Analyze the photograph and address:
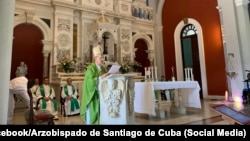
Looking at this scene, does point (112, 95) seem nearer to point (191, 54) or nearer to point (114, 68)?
point (114, 68)

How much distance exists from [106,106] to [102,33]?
6.33 meters

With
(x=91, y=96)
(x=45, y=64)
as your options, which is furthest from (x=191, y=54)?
(x=91, y=96)

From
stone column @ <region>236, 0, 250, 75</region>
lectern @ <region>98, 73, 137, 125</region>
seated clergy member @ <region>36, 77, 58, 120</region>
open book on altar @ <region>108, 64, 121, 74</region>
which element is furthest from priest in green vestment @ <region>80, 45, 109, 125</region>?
stone column @ <region>236, 0, 250, 75</region>

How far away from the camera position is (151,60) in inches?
464

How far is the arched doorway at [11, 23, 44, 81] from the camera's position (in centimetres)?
901

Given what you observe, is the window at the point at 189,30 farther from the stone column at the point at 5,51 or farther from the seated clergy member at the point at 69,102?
the stone column at the point at 5,51

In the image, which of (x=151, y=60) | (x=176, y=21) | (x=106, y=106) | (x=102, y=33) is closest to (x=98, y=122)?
(x=106, y=106)

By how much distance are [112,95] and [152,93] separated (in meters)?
1.66

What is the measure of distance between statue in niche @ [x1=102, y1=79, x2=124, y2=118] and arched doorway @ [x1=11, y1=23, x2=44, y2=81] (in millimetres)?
7062

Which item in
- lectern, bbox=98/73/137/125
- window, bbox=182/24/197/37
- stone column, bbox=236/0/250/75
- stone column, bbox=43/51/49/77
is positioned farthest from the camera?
window, bbox=182/24/197/37

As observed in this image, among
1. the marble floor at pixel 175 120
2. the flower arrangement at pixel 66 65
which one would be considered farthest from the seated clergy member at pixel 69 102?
the flower arrangement at pixel 66 65

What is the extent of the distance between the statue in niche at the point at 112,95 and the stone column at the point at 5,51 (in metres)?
1.49

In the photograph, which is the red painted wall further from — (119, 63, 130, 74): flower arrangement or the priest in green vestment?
the priest in green vestment

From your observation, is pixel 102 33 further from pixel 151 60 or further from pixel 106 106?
pixel 106 106
